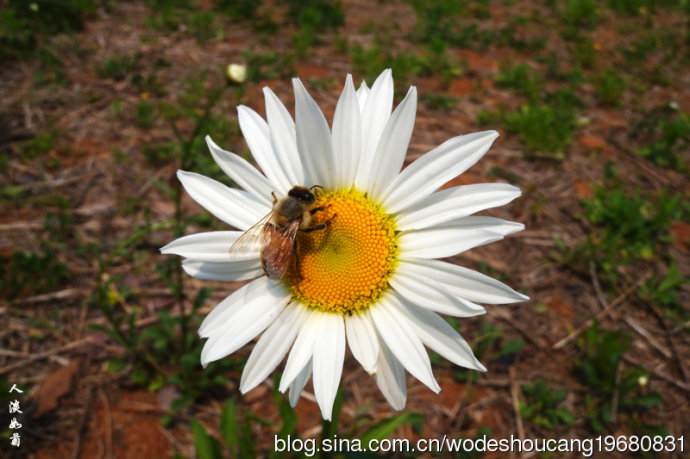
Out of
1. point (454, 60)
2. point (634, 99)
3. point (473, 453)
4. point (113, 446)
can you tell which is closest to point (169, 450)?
point (113, 446)

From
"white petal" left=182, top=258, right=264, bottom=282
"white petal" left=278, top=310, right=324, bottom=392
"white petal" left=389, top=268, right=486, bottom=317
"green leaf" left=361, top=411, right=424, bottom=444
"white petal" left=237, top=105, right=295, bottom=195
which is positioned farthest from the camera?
"green leaf" left=361, top=411, right=424, bottom=444

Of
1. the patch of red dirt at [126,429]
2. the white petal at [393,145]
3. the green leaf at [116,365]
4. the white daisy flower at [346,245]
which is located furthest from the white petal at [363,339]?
the green leaf at [116,365]

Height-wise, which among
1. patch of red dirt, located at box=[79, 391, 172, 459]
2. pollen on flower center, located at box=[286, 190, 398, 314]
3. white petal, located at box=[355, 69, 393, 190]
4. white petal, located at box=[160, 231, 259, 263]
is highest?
white petal, located at box=[355, 69, 393, 190]

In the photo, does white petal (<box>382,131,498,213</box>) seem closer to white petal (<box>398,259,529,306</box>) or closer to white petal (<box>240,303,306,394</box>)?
white petal (<box>398,259,529,306</box>)

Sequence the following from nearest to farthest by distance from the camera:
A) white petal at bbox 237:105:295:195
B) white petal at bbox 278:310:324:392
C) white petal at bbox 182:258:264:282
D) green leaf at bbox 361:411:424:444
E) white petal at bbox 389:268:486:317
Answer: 1. white petal at bbox 389:268:486:317
2. white petal at bbox 278:310:324:392
3. white petal at bbox 182:258:264:282
4. white petal at bbox 237:105:295:195
5. green leaf at bbox 361:411:424:444

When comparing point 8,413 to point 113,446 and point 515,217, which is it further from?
point 515,217

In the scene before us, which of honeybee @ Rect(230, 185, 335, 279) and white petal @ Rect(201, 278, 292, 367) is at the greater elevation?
honeybee @ Rect(230, 185, 335, 279)

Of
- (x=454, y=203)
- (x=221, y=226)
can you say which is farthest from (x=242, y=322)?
→ (x=221, y=226)

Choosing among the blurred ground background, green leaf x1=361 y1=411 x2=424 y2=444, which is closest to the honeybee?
the blurred ground background
